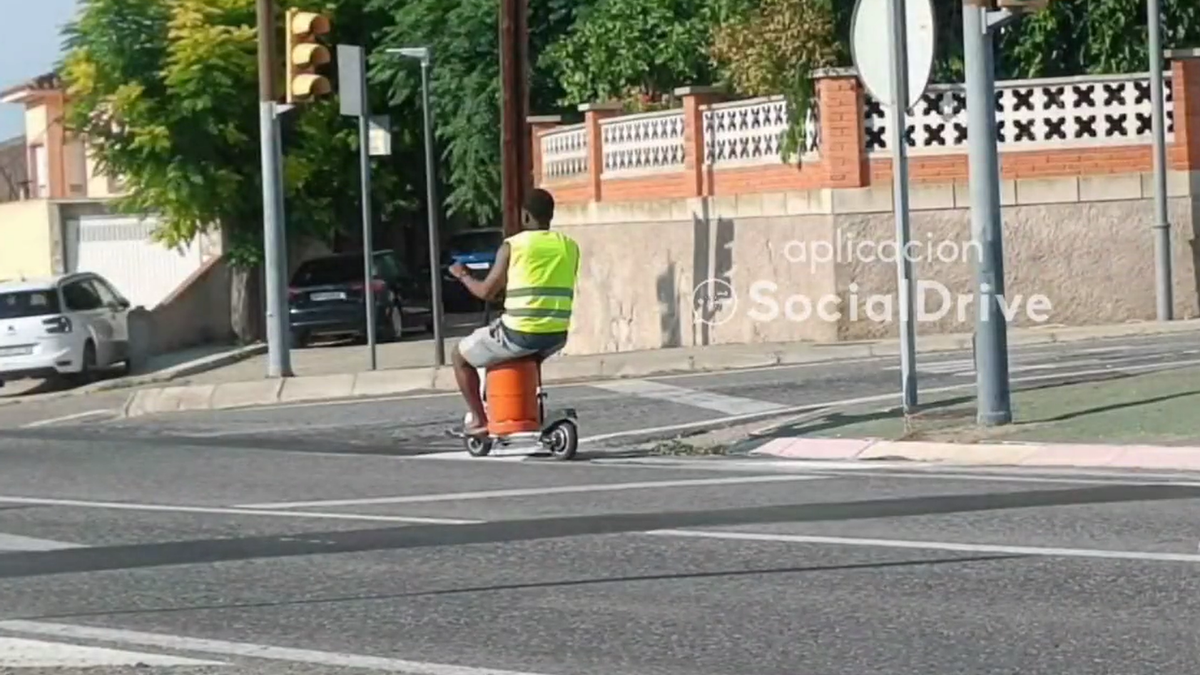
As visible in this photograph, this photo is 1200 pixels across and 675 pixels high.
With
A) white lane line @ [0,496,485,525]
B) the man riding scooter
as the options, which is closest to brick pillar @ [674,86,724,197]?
the man riding scooter

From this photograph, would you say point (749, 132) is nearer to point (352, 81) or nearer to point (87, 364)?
point (352, 81)

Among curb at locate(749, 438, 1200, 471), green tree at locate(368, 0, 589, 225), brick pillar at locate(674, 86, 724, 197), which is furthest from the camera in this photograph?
green tree at locate(368, 0, 589, 225)

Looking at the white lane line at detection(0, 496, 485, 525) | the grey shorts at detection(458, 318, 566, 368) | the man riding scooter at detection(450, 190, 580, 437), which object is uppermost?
the man riding scooter at detection(450, 190, 580, 437)

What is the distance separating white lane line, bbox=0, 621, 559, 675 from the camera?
7.79 meters

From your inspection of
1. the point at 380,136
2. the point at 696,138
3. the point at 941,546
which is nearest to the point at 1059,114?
the point at 696,138

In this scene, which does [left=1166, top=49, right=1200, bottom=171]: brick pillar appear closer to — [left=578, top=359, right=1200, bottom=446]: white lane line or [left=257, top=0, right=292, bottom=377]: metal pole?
[left=578, top=359, right=1200, bottom=446]: white lane line

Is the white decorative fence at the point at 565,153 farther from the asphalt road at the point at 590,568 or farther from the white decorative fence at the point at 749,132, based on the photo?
the asphalt road at the point at 590,568

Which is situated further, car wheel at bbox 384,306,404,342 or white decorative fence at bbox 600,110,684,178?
car wheel at bbox 384,306,404,342

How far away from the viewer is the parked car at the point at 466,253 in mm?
40219

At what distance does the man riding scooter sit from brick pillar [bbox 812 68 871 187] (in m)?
9.48

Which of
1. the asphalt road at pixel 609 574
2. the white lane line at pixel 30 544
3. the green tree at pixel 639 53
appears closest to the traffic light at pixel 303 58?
the asphalt road at pixel 609 574

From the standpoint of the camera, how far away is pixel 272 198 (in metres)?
24.5

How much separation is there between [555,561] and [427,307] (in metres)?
28.4

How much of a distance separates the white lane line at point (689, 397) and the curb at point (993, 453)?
2.17 m
